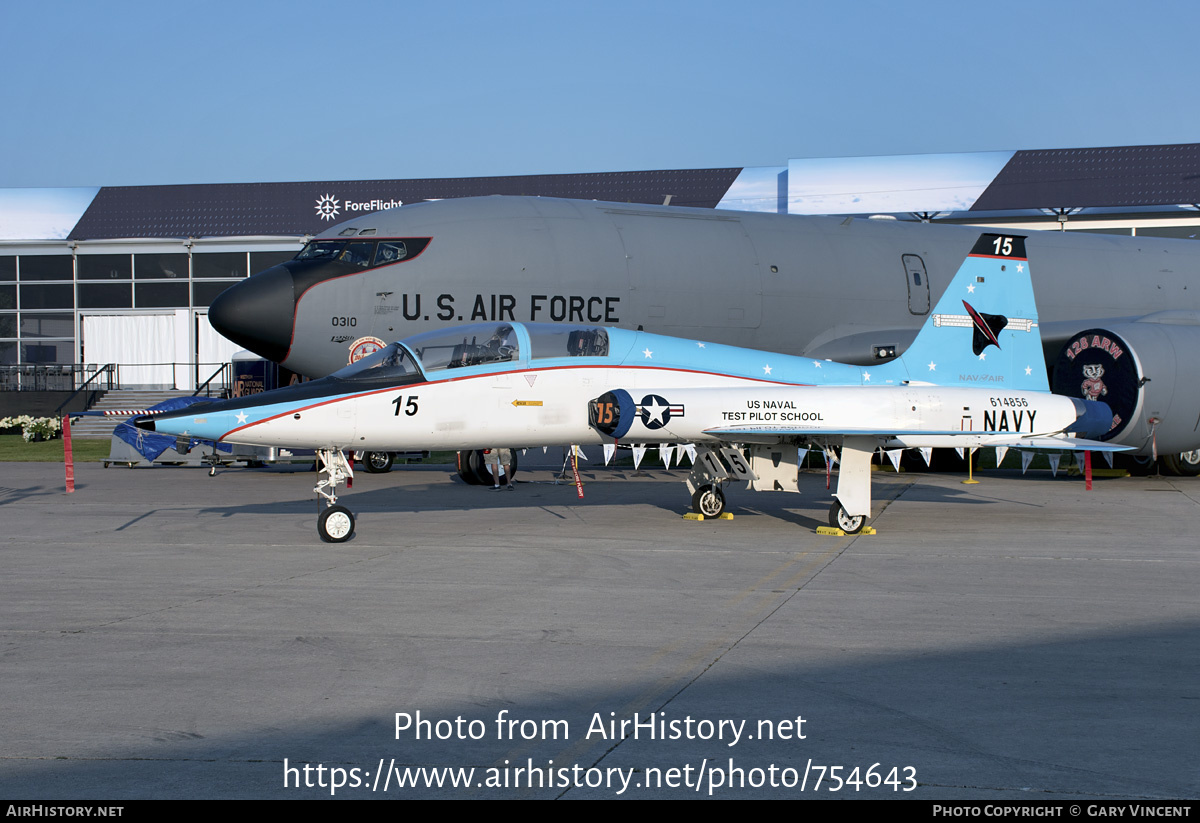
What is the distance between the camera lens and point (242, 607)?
798 centimetres

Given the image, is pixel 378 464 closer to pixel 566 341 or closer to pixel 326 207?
pixel 566 341

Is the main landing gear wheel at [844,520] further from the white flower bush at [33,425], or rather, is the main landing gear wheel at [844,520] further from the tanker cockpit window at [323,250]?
the white flower bush at [33,425]

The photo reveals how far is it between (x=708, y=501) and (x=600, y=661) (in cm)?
739

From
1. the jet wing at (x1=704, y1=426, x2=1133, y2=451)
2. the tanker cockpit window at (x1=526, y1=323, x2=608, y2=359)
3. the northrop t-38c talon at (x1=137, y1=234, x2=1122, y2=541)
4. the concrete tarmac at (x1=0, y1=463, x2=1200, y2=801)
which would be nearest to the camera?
the concrete tarmac at (x1=0, y1=463, x2=1200, y2=801)

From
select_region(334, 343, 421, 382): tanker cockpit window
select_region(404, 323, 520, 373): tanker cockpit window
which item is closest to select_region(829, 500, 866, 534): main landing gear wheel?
select_region(404, 323, 520, 373): tanker cockpit window

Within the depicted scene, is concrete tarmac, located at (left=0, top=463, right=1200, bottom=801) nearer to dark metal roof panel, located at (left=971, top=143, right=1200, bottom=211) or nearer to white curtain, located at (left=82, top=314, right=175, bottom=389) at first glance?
dark metal roof panel, located at (left=971, top=143, right=1200, bottom=211)

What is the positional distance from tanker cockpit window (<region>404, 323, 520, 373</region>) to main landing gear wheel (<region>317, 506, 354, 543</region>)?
1.76 m

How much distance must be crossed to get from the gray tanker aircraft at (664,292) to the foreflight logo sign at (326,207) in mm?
27022

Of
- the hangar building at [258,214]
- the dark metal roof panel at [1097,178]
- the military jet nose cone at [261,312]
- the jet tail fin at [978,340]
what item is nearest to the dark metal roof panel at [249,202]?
the hangar building at [258,214]

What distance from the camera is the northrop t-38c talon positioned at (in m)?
11.2

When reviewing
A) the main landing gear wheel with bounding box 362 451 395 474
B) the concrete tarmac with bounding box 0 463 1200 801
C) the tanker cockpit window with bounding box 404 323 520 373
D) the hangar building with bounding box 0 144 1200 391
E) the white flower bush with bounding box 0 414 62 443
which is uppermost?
the hangar building with bounding box 0 144 1200 391

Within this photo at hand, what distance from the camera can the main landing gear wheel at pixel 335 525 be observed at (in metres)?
11.3

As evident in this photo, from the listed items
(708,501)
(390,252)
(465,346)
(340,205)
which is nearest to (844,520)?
(708,501)

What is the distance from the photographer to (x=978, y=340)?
13758mm
